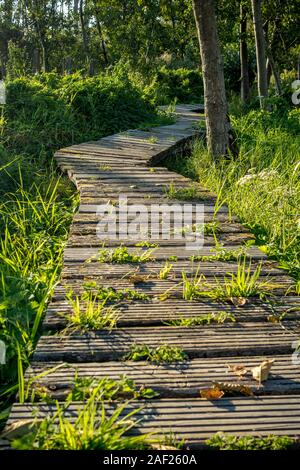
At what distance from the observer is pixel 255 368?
8.15 ft

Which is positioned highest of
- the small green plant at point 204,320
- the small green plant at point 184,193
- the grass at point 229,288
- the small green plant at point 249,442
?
the small green plant at point 184,193

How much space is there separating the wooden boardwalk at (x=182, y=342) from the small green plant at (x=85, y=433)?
8 centimetres

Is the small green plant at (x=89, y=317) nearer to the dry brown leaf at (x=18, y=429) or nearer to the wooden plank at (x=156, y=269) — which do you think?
the wooden plank at (x=156, y=269)

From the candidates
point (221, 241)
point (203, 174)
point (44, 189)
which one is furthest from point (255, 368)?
point (203, 174)

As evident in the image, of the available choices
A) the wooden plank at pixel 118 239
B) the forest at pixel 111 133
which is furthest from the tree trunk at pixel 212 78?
the wooden plank at pixel 118 239

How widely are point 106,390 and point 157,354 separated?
40 cm

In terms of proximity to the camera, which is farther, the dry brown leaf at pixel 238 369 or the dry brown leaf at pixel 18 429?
the dry brown leaf at pixel 238 369

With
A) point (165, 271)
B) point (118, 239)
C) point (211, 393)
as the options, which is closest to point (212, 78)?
point (118, 239)

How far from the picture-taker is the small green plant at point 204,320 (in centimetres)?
295

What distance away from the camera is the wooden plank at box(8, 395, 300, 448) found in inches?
82.3

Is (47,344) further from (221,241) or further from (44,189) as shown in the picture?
(44,189)

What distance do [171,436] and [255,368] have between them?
0.61 metres

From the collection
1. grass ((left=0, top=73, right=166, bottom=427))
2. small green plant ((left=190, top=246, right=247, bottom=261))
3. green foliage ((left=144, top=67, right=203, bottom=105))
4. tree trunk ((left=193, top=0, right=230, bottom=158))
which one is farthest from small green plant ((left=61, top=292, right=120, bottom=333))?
green foliage ((left=144, top=67, right=203, bottom=105))

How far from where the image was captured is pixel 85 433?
1.92 m
